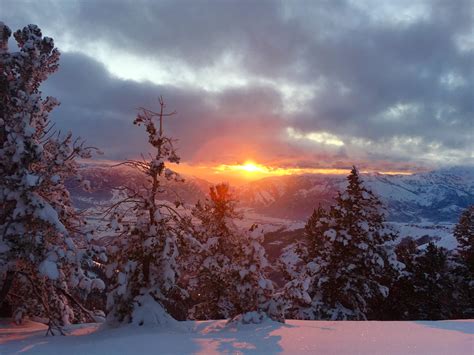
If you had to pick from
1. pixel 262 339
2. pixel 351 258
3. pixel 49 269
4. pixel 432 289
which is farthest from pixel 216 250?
pixel 432 289

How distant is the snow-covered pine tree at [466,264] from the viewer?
3153 cm

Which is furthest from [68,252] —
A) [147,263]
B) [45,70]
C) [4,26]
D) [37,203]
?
[4,26]

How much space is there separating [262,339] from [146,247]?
4887mm

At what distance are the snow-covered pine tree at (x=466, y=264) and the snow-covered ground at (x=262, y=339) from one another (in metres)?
20.9

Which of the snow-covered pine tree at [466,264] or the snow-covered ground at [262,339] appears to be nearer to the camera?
the snow-covered ground at [262,339]

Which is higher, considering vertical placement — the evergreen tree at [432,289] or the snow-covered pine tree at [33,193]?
the snow-covered pine tree at [33,193]

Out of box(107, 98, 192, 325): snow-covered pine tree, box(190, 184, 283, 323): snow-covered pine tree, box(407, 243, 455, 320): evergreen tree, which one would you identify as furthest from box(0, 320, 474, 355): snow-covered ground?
box(407, 243, 455, 320): evergreen tree

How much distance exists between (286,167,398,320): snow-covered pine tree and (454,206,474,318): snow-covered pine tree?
10651 mm

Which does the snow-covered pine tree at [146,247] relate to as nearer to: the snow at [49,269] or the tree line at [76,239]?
the tree line at [76,239]

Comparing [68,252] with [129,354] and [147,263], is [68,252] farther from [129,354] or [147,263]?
[129,354]

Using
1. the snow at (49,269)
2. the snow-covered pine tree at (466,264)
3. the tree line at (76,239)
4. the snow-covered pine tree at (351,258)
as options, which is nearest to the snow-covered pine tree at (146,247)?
the tree line at (76,239)

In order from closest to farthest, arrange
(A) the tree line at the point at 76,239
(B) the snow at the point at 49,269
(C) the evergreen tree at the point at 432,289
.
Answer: (B) the snow at the point at 49,269 → (A) the tree line at the point at 76,239 → (C) the evergreen tree at the point at 432,289

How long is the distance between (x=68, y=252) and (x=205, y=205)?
13254 millimetres

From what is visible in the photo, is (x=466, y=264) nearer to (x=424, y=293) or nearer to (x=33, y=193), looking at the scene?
(x=424, y=293)
